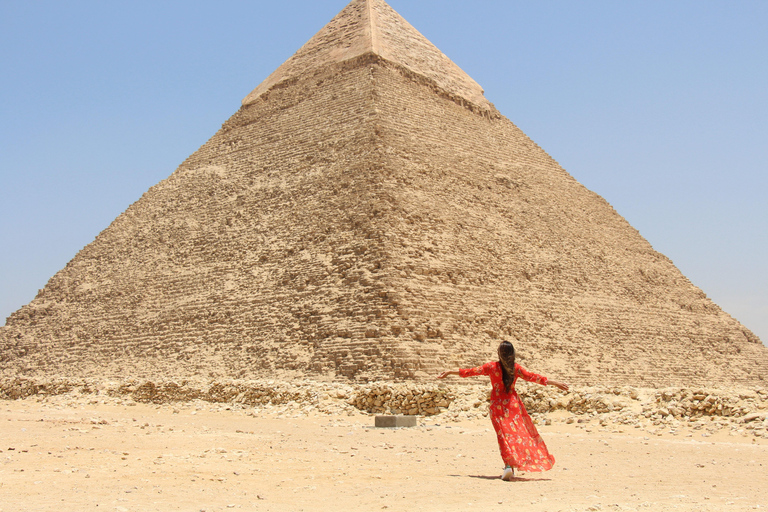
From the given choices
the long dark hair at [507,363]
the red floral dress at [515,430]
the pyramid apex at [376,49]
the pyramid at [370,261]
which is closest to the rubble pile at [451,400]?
the pyramid at [370,261]

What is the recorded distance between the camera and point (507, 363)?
6387mm

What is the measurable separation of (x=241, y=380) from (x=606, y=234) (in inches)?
517

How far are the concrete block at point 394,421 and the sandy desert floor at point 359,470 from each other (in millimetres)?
263

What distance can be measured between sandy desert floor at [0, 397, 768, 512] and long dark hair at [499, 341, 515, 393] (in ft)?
2.72

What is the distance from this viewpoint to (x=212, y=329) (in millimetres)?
17219

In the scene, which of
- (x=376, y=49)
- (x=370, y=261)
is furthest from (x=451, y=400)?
(x=376, y=49)

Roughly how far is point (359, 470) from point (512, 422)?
4.97ft

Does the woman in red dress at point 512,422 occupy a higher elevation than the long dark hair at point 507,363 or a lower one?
lower

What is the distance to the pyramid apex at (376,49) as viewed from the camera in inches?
918

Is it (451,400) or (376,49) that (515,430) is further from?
(376,49)

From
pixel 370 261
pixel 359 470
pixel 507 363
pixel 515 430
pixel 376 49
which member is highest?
pixel 376 49

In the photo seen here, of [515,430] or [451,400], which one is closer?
[515,430]

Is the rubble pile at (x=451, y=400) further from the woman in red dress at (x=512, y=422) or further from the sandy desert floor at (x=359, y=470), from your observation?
the woman in red dress at (x=512, y=422)

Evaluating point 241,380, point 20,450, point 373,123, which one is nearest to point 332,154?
point 373,123
